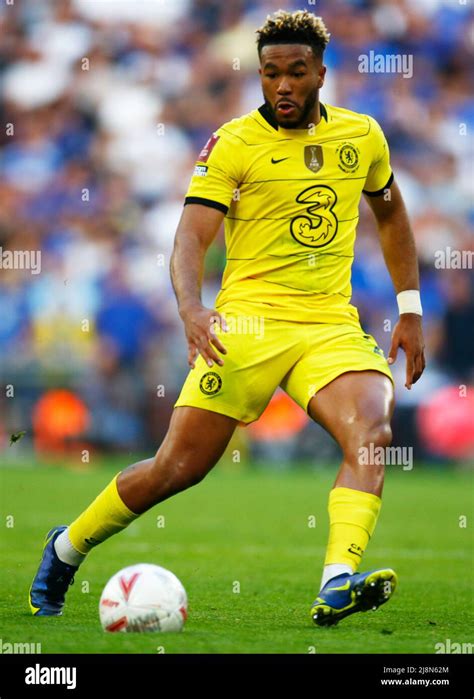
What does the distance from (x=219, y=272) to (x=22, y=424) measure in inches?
144

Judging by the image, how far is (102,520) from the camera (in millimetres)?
5422

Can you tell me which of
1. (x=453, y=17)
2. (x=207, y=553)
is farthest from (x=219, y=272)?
(x=207, y=553)

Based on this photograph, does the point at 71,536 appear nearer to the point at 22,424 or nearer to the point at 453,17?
the point at 22,424

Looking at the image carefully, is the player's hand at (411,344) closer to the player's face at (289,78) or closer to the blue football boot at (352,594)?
the player's face at (289,78)

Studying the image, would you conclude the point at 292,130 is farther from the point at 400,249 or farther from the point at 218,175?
the point at 400,249

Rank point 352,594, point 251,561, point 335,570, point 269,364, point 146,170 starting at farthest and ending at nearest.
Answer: point 146,170, point 251,561, point 269,364, point 335,570, point 352,594

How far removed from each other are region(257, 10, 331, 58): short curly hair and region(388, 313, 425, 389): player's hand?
124cm

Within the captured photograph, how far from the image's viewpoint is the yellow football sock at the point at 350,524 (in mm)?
4871

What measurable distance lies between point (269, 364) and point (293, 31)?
53.7 inches

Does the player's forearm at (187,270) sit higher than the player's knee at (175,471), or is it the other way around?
the player's forearm at (187,270)

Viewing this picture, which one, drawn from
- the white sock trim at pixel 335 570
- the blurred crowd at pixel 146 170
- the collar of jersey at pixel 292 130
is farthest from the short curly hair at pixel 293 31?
the blurred crowd at pixel 146 170

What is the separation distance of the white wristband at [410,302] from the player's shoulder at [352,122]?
0.74m

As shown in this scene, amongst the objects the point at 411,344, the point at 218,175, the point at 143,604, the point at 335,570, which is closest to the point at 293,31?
the point at 218,175

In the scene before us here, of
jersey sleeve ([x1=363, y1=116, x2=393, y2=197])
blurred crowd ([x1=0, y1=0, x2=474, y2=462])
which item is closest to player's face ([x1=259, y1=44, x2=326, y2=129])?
jersey sleeve ([x1=363, y1=116, x2=393, y2=197])
